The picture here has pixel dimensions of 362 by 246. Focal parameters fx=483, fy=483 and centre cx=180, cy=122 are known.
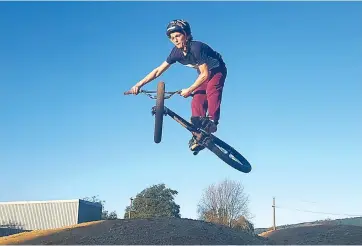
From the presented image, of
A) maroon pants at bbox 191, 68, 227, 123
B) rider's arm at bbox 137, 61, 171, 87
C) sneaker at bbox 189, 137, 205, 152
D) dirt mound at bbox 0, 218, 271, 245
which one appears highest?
rider's arm at bbox 137, 61, 171, 87

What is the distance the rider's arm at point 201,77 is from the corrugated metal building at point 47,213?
137ft

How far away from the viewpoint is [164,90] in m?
15.4

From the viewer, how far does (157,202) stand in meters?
52.7

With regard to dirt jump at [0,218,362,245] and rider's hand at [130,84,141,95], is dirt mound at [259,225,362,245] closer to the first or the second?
dirt jump at [0,218,362,245]

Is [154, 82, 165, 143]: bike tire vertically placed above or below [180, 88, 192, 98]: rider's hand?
below

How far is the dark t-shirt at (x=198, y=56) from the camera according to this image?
53.5 ft

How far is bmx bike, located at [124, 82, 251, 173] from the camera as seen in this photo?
1562cm

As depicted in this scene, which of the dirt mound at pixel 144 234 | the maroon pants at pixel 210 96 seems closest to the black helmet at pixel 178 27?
the maroon pants at pixel 210 96

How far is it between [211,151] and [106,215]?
52.2 metres

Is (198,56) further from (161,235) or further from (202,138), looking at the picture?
(161,235)

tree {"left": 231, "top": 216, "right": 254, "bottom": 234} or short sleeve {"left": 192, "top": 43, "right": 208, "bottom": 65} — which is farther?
tree {"left": 231, "top": 216, "right": 254, "bottom": 234}

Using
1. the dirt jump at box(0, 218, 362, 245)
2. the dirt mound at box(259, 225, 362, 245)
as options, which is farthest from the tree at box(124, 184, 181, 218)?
the dirt jump at box(0, 218, 362, 245)

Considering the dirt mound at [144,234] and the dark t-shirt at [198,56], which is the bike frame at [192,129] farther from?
the dirt mound at [144,234]

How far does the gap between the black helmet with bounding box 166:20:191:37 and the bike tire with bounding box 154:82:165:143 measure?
1.94m
